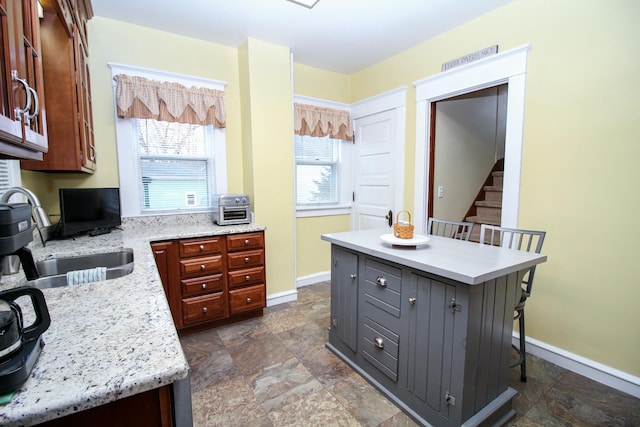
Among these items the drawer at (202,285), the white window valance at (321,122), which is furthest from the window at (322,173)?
the drawer at (202,285)

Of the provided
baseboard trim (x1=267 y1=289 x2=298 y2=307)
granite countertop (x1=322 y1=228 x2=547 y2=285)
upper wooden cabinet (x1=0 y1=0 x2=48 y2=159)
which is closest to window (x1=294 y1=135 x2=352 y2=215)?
baseboard trim (x1=267 y1=289 x2=298 y2=307)

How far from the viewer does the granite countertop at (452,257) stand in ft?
4.58

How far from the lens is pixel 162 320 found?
94 centimetres

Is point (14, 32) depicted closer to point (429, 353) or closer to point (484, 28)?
point (429, 353)

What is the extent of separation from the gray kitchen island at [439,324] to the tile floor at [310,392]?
19 cm

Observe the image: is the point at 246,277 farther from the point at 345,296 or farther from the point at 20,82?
the point at 20,82

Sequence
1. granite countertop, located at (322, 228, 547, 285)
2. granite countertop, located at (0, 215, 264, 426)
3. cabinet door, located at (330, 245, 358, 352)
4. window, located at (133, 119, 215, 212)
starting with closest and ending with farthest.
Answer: granite countertop, located at (0, 215, 264, 426), granite countertop, located at (322, 228, 547, 285), cabinet door, located at (330, 245, 358, 352), window, located at (133, 119, 215, 212)

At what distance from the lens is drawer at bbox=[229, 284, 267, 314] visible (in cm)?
282

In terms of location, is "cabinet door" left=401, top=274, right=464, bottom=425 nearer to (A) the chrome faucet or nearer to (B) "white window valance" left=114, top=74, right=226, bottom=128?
(A) the chrome faucet

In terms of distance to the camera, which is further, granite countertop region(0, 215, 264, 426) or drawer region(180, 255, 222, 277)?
drawer region(180, 255, 222, 277)

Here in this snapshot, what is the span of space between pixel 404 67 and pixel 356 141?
3.51ft

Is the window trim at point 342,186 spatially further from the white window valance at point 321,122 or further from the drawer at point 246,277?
the drawer at point 246,277

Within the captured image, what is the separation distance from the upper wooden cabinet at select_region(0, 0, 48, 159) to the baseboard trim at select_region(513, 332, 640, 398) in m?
3.19

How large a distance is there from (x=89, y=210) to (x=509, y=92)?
351 cm
